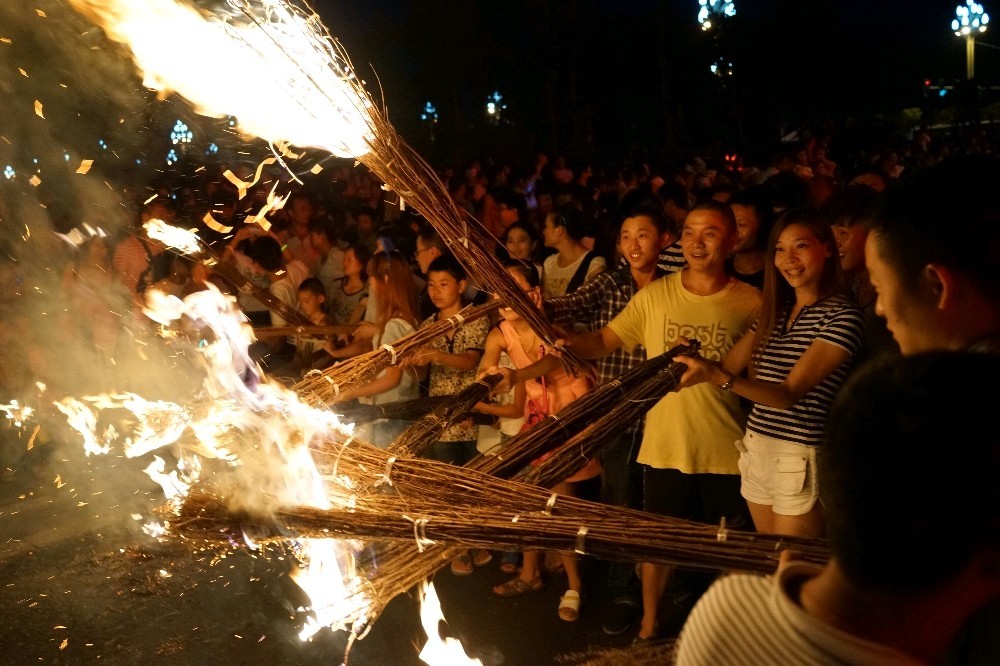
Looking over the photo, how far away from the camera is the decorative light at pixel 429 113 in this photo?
96.0 ft

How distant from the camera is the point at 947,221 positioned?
74.8 inches

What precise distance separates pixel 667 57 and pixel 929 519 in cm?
2640

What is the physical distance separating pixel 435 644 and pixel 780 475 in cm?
171

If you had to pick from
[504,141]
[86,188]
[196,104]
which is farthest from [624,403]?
[504,141]

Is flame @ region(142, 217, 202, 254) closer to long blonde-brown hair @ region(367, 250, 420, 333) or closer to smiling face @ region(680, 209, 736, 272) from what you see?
long blonde-brown hair @ region(367, 250, 420, 333)

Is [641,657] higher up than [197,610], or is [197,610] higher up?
[641,657]

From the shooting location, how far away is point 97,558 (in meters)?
6.08

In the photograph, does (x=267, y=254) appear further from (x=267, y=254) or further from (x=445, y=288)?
(x=445, y=288)

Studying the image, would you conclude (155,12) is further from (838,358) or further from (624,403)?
(838,358)

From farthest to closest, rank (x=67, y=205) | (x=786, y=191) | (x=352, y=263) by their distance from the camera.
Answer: (x=67, y=205)
(x=352, y=263)
(x=786, y=191)

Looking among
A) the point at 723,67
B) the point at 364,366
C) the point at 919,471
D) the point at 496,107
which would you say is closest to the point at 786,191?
the point at 364,366

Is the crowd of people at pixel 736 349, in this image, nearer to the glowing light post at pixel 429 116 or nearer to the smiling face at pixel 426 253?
the smiling face at pixel 426 253

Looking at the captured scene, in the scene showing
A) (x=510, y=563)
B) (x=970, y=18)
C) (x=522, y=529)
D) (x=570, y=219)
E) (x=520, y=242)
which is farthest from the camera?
(x=970, y=18)

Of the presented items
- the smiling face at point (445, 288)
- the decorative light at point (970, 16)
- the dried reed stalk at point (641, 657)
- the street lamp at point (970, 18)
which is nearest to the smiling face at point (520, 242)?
the smiling face at point (445, 288)
